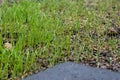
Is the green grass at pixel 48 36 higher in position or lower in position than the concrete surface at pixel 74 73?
higher

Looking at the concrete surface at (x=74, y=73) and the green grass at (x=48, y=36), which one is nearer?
the concrete surface at (x=74, y=73)

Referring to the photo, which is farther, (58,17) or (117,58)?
(58,17)

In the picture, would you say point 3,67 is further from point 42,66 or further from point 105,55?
point 105,55

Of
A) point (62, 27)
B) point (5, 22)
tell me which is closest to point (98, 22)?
point (62, 27)

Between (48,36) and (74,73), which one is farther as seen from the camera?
(48,36)

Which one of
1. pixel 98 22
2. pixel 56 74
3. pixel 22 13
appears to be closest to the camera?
pixel 56 74
